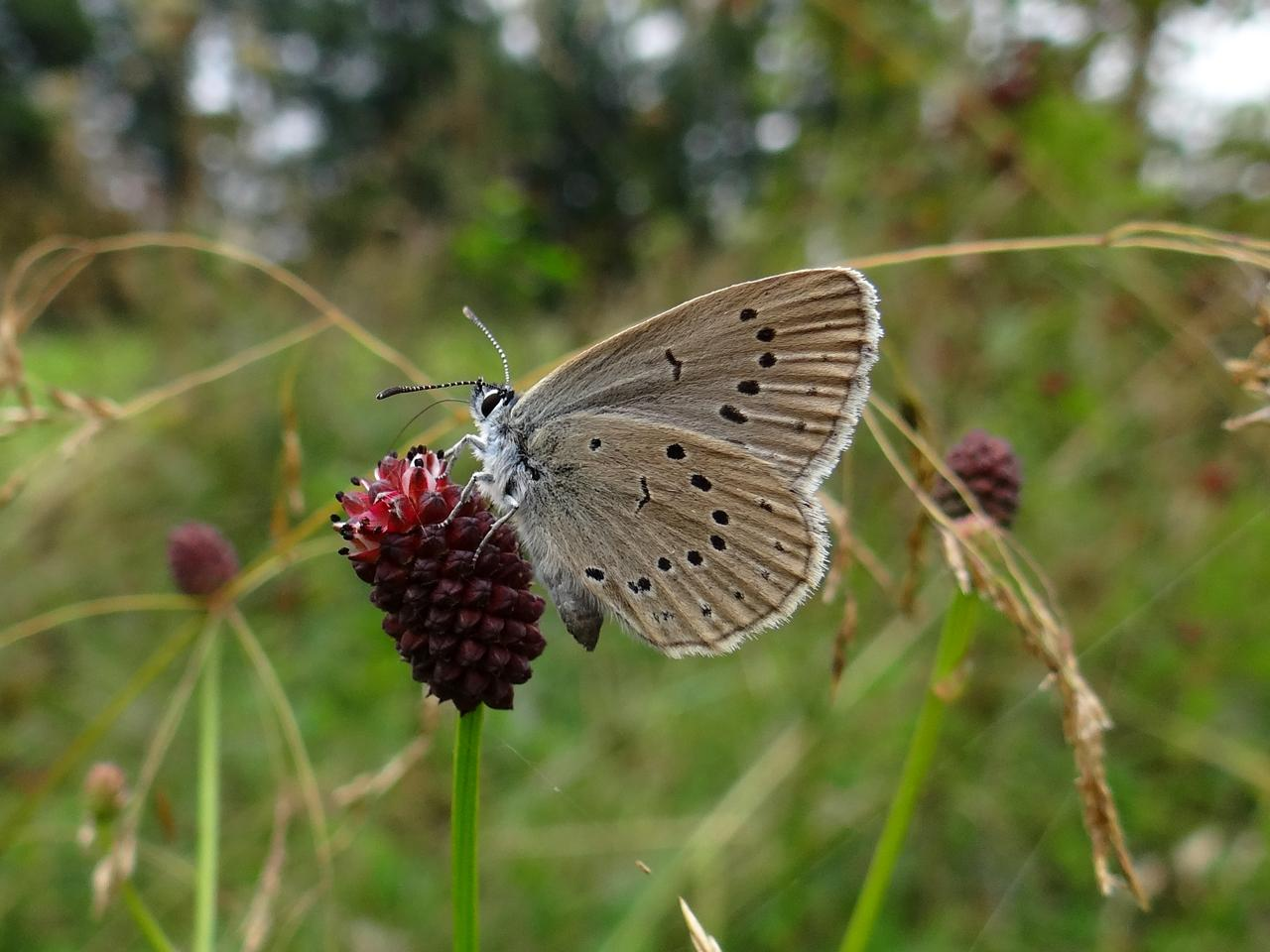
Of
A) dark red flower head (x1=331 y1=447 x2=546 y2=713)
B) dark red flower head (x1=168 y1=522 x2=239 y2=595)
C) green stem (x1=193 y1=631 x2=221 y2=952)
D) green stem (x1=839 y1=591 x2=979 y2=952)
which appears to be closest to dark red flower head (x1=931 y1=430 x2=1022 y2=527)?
green stem (x1=839 y1=591 x2=979 y2=952)

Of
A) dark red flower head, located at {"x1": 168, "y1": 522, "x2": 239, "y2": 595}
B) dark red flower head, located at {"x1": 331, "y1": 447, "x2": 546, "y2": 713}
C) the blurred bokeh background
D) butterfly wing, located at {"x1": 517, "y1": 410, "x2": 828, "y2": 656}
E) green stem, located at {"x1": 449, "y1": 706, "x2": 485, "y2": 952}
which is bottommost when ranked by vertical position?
the blurred bokeh background

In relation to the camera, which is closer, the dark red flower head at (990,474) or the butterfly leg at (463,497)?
the butterfly leg at (463,497)

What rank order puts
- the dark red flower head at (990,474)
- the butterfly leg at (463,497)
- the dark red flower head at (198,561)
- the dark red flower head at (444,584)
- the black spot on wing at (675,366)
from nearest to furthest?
the dark red flower head at (444,584), the butterfly leg at (463,497), the dark red flower head at (990,474), the black spot on wing at (675,366), the dark red flower head at (198,561)

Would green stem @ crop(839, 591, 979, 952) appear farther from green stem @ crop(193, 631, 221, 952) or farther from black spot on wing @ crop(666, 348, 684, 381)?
green stem @ crop(193, 631, 221, 952)

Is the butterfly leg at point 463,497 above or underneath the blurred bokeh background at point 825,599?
above

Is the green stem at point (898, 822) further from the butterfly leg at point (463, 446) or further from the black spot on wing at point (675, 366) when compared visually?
the butterfly leg at point (463, 446)

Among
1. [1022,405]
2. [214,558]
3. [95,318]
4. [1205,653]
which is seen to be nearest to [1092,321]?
[1022,405]

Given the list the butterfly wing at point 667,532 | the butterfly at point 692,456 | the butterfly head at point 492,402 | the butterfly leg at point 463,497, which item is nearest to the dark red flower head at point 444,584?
the butterfly leg at point 463,497
